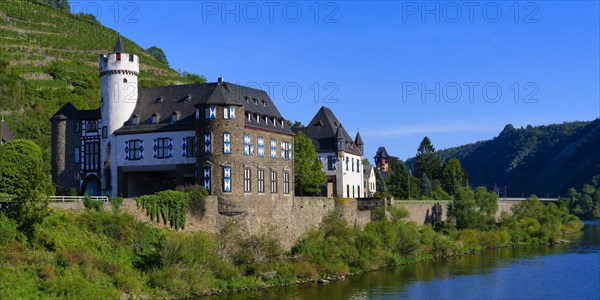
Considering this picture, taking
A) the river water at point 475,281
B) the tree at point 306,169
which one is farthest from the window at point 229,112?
the tree at point 306,169

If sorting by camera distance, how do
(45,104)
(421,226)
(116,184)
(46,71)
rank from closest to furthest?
(116,184) < (421,226) < (45,104) < (46,71)

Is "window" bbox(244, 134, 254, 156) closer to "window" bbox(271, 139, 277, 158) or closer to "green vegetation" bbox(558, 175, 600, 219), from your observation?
"window" bbox(271, 139, 277, 158)

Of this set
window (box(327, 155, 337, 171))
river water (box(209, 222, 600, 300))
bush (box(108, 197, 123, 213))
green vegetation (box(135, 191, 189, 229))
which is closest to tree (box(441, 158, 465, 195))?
window (box(327, 155, 337, 171))

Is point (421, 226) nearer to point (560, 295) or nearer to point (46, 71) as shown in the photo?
point (560, 295)

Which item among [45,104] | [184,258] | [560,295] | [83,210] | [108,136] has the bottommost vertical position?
[560,295]

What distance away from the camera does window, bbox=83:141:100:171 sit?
191ft

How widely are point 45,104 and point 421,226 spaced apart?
186 feet

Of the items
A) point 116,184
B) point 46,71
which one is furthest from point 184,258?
point 46,71

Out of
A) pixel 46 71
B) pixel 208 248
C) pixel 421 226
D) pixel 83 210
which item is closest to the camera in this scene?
pixel 83 210

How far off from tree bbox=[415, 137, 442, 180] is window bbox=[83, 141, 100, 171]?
66328 mm

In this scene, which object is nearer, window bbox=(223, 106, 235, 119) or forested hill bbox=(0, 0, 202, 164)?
window bbox=(223, 106, 235, 119)

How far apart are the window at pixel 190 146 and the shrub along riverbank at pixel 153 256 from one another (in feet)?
20.4

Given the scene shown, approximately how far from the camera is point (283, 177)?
5794 cm

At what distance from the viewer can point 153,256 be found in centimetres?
4362
